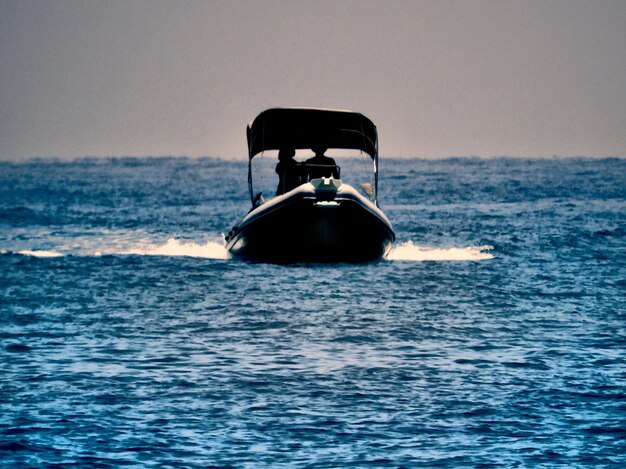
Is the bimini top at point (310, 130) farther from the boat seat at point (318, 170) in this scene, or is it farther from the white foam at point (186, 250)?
the white foam at point (186, 250)

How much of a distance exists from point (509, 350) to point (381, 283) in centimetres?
669

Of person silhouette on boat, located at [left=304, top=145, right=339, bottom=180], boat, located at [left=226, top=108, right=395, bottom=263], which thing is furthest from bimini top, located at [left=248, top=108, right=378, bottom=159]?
person silhouette on boat, located at [left=304, top=145, right=339, bottom=180]

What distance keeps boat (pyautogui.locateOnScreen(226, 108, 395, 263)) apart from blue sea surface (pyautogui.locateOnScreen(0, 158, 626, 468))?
0.41 metres

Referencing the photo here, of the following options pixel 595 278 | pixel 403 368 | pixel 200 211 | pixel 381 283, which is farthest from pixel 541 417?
pixel 200 211

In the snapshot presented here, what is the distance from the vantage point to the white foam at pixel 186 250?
25.3 m

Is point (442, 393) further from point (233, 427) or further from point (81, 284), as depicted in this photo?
point (81, 284)

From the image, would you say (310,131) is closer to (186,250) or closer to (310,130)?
(310,130)

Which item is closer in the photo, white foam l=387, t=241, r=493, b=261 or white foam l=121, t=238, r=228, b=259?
white foam l=387, t=241, r=493, b=261

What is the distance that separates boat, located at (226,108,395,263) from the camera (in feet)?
64.4

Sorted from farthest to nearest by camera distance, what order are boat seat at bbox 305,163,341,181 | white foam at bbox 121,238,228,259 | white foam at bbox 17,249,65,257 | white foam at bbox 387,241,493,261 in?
white foam at bbox 121,238,228,259, white foam at bbox 17,249,65,257, white foam at bbox 387,241,493,261, boat seat at bbox 305,163,341,181

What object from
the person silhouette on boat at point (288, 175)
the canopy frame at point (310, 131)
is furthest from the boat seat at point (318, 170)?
the canopy frame at point (310, 131)

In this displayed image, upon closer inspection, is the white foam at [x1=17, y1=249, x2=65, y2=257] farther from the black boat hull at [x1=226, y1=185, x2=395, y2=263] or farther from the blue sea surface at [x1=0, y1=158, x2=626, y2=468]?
the black boat hull at [x1=226, y1=185, x2=395, y2=263]

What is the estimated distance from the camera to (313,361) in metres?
11.6

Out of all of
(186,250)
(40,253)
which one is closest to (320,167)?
(186,250)
